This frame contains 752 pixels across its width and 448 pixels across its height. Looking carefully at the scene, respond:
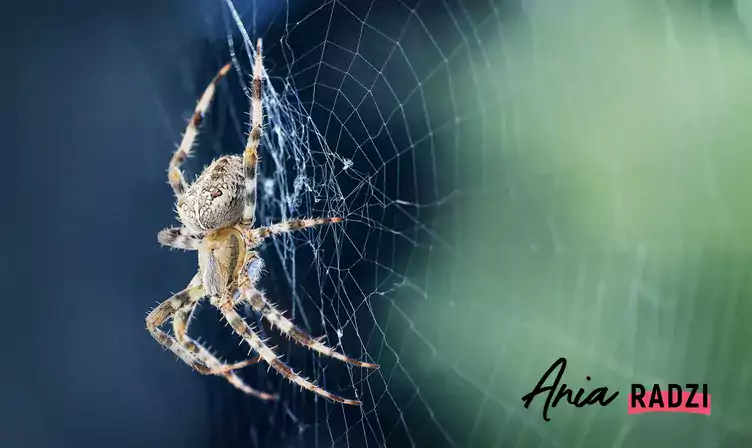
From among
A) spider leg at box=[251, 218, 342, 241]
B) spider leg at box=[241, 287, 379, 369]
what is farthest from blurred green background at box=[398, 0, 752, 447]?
spider leg at box=[241, 287, 379, 369]

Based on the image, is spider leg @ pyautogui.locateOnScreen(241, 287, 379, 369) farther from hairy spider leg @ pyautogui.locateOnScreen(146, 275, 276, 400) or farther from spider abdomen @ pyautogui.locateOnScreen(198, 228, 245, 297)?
hairy spider leg @ pyautogui.locateOnScreen(146, 275, 276, 400)

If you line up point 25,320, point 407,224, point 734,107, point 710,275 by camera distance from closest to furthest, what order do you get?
1. point 734,107
2. point 710,275
3. point 407,224
4. point 25,320

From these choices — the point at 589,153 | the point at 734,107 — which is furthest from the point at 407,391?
the point at 734,107

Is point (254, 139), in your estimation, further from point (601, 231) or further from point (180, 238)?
point (601, 231)

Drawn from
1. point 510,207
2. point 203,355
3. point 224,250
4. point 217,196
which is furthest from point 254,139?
point 510,207

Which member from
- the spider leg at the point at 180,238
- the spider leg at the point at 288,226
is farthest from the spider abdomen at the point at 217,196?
the spider leg at the point at 180,238

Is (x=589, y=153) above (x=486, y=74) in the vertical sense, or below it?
below

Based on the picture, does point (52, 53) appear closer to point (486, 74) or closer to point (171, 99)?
point (171, 99)
